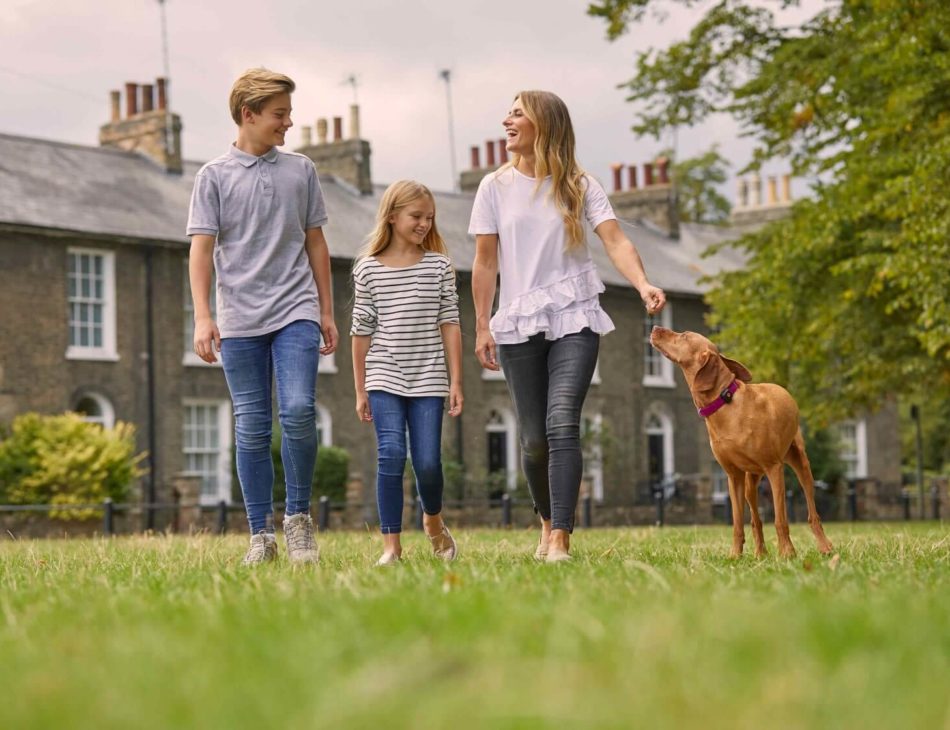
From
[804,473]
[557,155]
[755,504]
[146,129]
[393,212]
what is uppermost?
[146,129]

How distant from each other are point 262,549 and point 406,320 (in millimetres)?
1302

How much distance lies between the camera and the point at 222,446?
31125 millimetres

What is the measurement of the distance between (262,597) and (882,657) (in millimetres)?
2167

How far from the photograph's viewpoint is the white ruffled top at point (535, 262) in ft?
25.1

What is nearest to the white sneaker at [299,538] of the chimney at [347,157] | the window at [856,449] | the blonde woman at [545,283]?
the blonde woman at [545,283]

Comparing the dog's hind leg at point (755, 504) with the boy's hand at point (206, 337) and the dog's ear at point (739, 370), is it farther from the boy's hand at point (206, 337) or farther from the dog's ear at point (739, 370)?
the boy's hand at point (206, 337)

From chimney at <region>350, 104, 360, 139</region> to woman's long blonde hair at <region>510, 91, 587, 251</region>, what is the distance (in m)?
30.7

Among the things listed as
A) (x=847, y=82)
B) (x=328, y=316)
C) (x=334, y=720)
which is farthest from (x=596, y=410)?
(x=334, y=720)

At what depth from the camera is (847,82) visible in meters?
22.5

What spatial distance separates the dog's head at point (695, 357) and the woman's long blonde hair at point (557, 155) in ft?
2.20

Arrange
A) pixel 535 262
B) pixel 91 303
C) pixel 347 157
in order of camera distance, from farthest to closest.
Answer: pixel 347 157
pixel 91 303
pixel 535 262

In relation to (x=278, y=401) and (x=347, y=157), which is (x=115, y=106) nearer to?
(x=347, y=157)

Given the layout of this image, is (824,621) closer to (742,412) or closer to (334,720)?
(334,720)

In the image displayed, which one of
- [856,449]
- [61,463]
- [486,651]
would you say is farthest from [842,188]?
[856,449]
